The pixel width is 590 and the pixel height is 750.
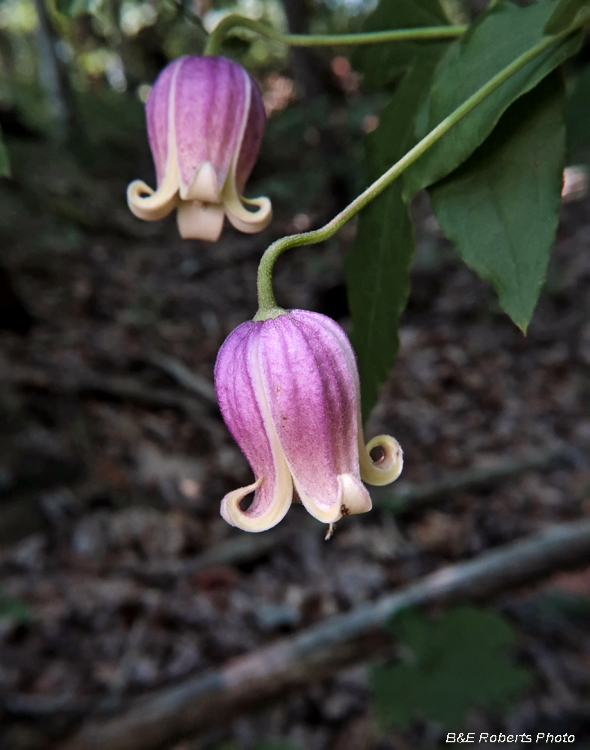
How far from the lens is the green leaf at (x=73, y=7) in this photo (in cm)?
107

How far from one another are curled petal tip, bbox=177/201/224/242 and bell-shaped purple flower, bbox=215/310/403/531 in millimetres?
284

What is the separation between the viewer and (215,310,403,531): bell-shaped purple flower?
0.80m

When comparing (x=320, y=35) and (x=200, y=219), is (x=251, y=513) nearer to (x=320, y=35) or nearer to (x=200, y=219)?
(x=200, y=219)

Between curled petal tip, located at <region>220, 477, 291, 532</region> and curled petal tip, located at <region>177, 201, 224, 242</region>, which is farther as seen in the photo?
curled petal tip, located at <region>177, 201, 224, 242</region>

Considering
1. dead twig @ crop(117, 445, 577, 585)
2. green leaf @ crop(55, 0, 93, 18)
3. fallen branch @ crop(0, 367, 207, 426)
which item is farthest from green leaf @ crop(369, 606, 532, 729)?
green leaf @ crop(55, 0, 93, 18)

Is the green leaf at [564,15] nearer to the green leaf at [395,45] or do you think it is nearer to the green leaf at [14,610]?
the green leaf at [395,45]

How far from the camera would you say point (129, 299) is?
5.08 metres

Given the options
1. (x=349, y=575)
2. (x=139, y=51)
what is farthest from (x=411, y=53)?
(x=139, y=51)

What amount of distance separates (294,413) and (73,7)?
814 millimetres

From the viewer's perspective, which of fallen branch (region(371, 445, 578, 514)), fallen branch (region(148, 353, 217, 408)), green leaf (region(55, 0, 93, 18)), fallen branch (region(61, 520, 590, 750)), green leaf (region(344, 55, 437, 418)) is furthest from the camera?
fallen branch (region(148, 353, 217, 408))

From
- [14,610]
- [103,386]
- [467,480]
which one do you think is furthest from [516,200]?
[103,386]

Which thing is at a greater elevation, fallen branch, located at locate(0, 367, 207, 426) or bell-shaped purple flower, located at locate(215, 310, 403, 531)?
bell-shaped purple flower, located at locate(215, 310, 403, 531)

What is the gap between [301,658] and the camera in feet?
8.32

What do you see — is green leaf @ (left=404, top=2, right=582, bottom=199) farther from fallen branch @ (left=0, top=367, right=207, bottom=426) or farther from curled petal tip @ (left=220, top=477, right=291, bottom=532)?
fallen branch @ (left=0, top=367, right=207, bottom=426)
